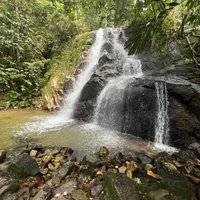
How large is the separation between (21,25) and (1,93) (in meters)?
4.04

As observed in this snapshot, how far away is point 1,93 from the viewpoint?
29.9 feet

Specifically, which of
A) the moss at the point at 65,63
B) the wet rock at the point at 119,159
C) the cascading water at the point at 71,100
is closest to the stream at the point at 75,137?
the cascading water at the point at 71,100

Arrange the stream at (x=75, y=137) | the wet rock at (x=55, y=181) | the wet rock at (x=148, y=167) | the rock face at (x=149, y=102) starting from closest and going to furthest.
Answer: the wet rock at (x=55, y=181) < the wet rock at (x=148, y=167) < the stream at (x=75, y=137) < the rock face at (x=149, y=102)

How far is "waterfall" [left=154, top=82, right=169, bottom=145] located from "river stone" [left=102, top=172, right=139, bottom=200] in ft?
9.66

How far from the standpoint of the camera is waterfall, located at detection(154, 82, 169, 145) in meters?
5.33

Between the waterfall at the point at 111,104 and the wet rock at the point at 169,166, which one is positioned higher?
the waterfall at the point at 111,104

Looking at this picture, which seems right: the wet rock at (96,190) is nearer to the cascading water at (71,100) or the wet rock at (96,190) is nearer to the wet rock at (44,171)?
the wet rock at (44,171)

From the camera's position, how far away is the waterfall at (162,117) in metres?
5.33

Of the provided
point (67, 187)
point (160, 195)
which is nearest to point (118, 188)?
point (160, 195)

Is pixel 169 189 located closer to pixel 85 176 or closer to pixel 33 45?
pixel 85 176

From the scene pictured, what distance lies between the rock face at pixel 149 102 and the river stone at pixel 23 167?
349 cm

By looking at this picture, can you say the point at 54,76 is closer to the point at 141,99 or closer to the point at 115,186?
the point at 141,99

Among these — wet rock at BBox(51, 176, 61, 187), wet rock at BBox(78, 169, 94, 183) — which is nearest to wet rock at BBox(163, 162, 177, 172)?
wet rock at BBox(78, 169, 94, 183)

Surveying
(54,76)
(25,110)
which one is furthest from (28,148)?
(54,76)
